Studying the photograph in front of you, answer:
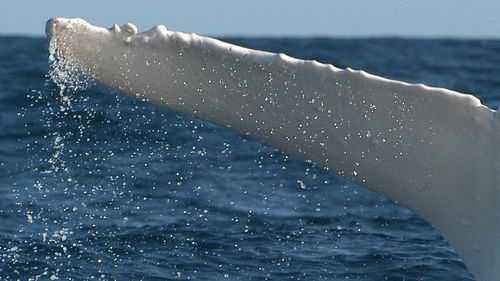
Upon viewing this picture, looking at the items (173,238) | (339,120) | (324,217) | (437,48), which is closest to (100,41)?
(339,120)

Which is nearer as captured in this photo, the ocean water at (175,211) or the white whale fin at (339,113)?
the white whale fin at (339,113)

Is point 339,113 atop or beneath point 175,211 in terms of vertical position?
atop

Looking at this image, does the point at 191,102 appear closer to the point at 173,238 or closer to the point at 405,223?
the point at 173,238

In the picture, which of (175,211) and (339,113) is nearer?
(339,113)

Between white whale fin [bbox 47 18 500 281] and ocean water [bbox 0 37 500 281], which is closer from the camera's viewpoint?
white whale fin [bbox 47 18 500 281]

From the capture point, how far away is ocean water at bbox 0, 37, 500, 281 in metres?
7.94

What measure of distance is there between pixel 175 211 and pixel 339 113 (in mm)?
5248

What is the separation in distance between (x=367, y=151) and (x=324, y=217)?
16.8 ft

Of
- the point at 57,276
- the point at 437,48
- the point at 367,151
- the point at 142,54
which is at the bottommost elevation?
the point at 57,276

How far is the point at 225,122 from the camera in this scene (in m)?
4.86

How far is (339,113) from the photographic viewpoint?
459 cm

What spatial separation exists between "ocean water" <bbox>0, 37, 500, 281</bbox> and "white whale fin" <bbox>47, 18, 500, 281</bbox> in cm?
57

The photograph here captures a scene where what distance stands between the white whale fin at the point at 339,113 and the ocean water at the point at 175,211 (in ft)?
1.88

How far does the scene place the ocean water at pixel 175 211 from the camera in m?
7.94
